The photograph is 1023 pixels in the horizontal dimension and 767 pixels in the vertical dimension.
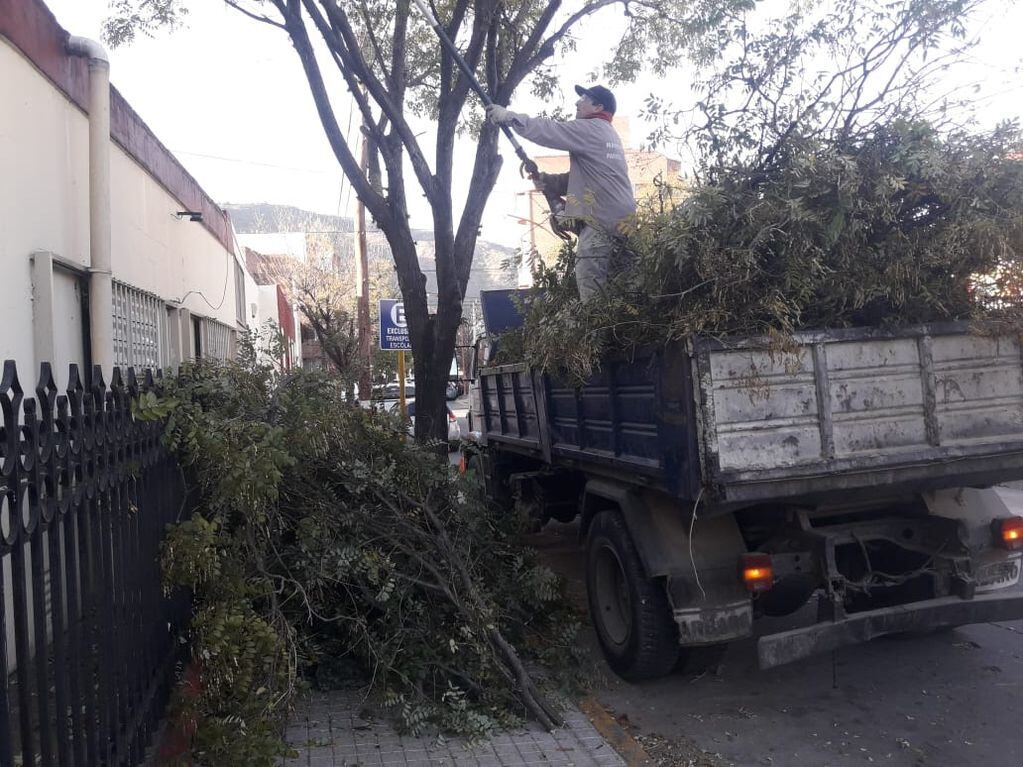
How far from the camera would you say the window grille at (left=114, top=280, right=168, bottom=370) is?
24.0 feet

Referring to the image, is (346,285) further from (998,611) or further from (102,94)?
(998,611)

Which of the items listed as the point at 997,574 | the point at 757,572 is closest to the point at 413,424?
the point at 757,572

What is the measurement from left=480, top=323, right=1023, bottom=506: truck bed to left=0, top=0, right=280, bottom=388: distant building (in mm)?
3747

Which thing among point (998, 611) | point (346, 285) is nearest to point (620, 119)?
point (346, 285)

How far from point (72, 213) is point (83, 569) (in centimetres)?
416

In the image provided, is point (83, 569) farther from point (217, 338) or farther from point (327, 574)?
point (217, 338)

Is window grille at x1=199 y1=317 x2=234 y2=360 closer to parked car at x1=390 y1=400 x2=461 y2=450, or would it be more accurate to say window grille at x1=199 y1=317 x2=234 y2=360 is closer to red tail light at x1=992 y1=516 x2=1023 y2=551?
parked car at x1=390 y1=400 x2=461 y2=450

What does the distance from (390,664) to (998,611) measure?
3217mm

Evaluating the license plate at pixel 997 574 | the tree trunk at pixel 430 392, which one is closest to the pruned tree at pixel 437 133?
the tree trunk at pixel 430 392

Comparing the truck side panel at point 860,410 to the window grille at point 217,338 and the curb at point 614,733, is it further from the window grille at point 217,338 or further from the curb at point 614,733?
Answer: the window grille at point 217,338

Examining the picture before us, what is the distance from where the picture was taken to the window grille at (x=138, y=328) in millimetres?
7305

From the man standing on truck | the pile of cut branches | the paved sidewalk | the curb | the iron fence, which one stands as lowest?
the curb

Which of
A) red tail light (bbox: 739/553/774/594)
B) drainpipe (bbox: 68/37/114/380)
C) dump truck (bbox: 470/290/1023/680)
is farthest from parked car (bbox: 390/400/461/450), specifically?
red tail light (bbox: 739/553/774/594)

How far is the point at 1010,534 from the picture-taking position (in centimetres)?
472
